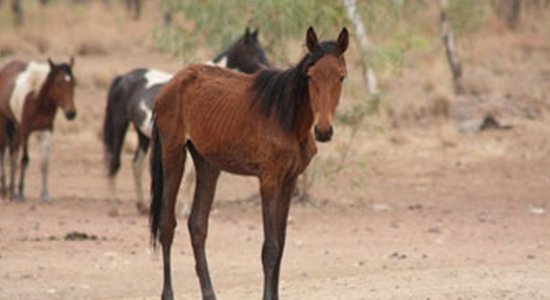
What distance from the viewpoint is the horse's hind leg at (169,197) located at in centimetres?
1186

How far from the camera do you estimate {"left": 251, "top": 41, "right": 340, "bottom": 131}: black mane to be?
1095 centimetres

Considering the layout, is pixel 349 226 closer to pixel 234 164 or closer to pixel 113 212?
pixel 113 212

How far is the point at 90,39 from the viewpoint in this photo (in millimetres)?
40469

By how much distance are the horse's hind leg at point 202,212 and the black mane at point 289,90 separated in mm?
887

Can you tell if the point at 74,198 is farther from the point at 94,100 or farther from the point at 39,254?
the point at 94,100

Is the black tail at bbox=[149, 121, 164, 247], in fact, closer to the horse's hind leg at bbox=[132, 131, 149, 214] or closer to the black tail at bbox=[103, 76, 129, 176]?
the horse's hind leg at bbox=[132, 131, 149, 214]

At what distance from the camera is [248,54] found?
18.5 metres

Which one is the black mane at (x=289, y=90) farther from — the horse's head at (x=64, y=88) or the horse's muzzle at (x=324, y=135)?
the horse's head at (x=64, y=88)

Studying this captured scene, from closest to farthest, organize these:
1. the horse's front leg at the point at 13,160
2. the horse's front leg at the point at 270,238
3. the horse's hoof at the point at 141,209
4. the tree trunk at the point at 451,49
Result: 1. the horse's front leg at the point at 270,238
2. the horse's hoof at the point at 141,209
3. the horse's front leg at the point at 13,160
4. the tree trunk at the point at 451,49

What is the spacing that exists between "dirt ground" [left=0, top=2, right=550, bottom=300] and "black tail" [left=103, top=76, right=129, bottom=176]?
2.39 feet

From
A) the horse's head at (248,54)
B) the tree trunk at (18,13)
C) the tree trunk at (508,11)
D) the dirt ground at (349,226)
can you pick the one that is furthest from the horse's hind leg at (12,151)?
the tree trunk at (508,11)

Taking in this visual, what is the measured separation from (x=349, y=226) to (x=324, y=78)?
27.6 ft

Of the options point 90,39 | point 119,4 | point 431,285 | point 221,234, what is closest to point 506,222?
point 221,234

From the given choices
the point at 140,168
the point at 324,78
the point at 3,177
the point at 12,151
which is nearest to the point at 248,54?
the point at 140,168
